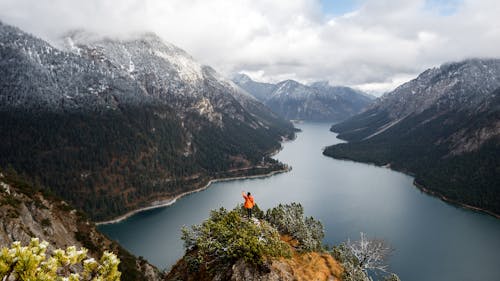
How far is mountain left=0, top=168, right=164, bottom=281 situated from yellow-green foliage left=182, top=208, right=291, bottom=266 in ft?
128

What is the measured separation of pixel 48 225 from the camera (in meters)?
87.0

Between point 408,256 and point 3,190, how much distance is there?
133 meters

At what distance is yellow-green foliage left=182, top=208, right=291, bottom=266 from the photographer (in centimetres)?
3447

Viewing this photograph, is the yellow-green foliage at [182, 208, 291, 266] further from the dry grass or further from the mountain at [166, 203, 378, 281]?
the dry grass

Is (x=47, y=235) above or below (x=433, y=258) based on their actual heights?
above

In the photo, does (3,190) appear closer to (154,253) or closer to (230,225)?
(230,225)

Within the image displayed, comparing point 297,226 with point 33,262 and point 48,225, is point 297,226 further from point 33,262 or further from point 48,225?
point 48,225

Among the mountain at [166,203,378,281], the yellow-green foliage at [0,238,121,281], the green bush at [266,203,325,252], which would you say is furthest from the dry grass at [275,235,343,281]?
the yellow-green foliage at [0,238,121,281]

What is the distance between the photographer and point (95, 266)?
44.1 ft

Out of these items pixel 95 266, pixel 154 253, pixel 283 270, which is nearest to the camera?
pixel 95 266

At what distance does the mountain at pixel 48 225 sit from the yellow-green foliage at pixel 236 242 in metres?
39.0

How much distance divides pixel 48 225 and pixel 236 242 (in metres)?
70.3

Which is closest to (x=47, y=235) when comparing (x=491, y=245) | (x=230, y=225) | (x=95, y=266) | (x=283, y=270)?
(x=230, y=225)

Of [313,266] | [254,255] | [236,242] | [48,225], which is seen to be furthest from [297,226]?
[48,225]
